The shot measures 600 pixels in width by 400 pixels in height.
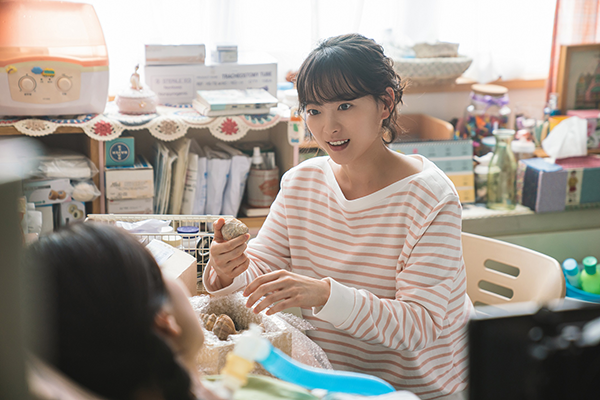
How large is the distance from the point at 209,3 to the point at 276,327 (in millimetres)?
1578

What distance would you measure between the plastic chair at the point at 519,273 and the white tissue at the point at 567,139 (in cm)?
103

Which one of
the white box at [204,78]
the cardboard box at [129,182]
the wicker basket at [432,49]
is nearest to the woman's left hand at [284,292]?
the cardboard box at [129,182]

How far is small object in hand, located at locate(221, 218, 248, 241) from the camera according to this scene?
3.34 ft

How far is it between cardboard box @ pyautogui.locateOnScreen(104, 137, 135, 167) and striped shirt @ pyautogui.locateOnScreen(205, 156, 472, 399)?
0.66m

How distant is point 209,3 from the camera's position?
2.11m

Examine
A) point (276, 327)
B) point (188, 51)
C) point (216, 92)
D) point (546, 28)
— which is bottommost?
point (276, 327)

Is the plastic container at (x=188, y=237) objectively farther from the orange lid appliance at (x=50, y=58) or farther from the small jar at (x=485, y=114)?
the small jar at (x=485, y=114)

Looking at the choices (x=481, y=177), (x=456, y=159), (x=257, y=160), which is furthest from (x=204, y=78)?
(x=481, y=177)

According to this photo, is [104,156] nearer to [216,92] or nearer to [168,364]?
[216,92]

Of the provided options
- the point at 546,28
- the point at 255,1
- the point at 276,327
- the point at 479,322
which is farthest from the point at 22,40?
the point at 546,28

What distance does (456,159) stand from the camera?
89.4 inches

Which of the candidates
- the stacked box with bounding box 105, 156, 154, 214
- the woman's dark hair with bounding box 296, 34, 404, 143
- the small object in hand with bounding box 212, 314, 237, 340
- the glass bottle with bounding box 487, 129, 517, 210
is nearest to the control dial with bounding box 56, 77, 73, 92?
the stacked box with bounding box 105, 156, 154, 214

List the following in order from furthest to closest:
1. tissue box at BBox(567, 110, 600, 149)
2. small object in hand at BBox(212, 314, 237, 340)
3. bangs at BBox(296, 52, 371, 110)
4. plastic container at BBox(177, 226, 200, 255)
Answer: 1. tissue box at BBox(567, 110, 600, 149)
2. plastic container at BBox(177, 226, 200, 255)
3. bangs at BBox(296, 52, 371, 110)
4. small object in hand at BBox(212, 314, 237, 340)

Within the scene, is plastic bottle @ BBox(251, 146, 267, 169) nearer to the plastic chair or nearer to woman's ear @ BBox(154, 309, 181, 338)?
the plastic chair
